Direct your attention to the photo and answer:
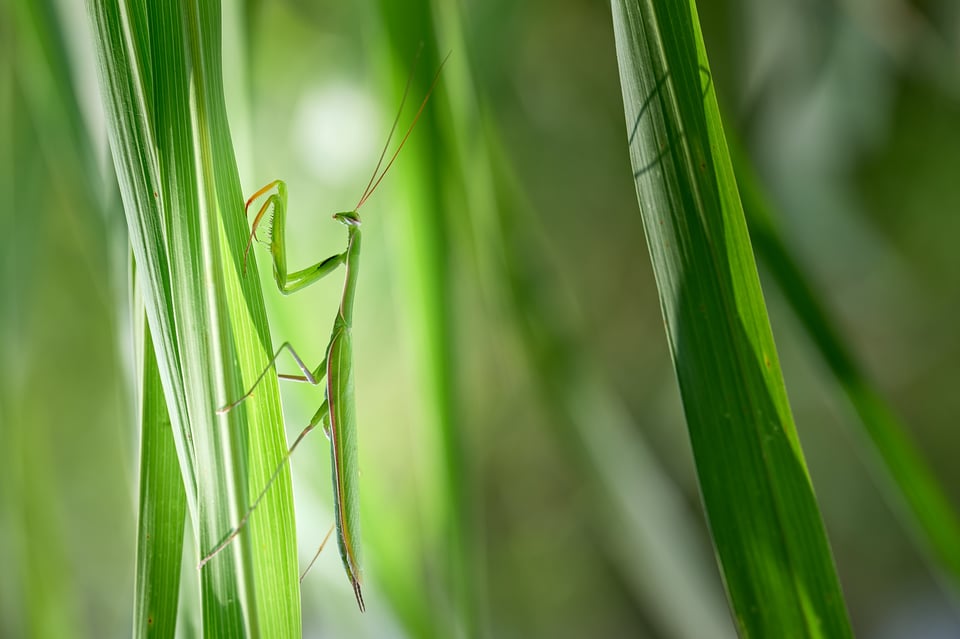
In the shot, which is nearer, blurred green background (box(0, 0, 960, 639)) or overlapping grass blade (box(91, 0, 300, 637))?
overlapping grass blade (box(91, 0, 300, 637))

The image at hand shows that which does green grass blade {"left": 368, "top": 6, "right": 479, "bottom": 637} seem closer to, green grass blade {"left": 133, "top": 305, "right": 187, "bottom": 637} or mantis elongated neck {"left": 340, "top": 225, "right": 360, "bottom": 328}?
mantis elongated neck {"left": 340, "top": 225, "right": 360, "bottom": 328}

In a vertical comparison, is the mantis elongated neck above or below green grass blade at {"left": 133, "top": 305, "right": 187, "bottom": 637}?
above

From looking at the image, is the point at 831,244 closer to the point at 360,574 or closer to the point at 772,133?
the point at 772,133

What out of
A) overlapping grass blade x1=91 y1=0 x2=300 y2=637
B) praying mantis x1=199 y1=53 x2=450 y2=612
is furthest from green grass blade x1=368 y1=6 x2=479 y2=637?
overlapping grass blade x1=91 y1=0 x2=300 y2=637

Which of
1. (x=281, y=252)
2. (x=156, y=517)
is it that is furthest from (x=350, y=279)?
(x=156, y=517)

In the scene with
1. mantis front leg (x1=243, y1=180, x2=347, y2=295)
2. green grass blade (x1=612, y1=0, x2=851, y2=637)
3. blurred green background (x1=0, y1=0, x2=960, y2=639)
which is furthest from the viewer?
blurred green background (x1=0, y1=0, x2=960, y2=639)

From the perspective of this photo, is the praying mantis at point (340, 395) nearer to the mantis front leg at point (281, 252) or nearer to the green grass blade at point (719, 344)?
the mantis front leg at point (281, 252)

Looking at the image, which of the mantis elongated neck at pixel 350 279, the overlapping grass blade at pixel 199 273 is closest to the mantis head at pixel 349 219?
the mantis elongated neck at pixel 350 279
